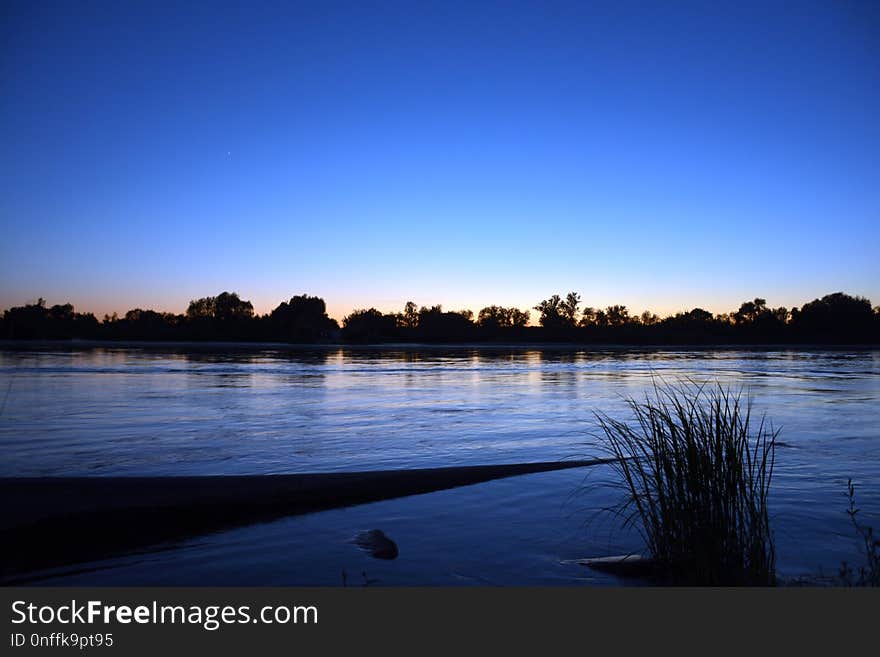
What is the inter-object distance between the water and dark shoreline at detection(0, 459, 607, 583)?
47 centimetres

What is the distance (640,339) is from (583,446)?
137 metres

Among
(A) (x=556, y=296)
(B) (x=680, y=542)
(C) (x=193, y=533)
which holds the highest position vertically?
(A) (x=556, y=296)

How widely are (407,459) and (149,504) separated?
16.7 feet

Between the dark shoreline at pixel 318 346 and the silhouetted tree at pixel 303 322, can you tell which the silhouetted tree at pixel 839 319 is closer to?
the dark shoreline at pixel 318 346

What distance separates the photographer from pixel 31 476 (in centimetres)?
1012

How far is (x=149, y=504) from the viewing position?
Answer: 27.9ft

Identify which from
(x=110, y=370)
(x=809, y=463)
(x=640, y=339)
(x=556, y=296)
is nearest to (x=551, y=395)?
(x=809, y=463)

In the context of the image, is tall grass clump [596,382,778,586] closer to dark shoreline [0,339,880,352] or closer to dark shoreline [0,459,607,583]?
dark shoreline [0,459,607,583]

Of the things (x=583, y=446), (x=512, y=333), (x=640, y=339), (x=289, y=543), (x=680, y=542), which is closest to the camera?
(x=680, y=542)

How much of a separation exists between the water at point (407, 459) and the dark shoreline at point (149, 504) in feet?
1.54

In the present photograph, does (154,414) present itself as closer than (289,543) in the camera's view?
No

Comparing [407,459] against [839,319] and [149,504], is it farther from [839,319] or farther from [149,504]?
[839,319]

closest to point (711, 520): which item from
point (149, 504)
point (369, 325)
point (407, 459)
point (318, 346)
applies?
point (149, 504)

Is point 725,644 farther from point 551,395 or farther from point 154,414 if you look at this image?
point 551,395
